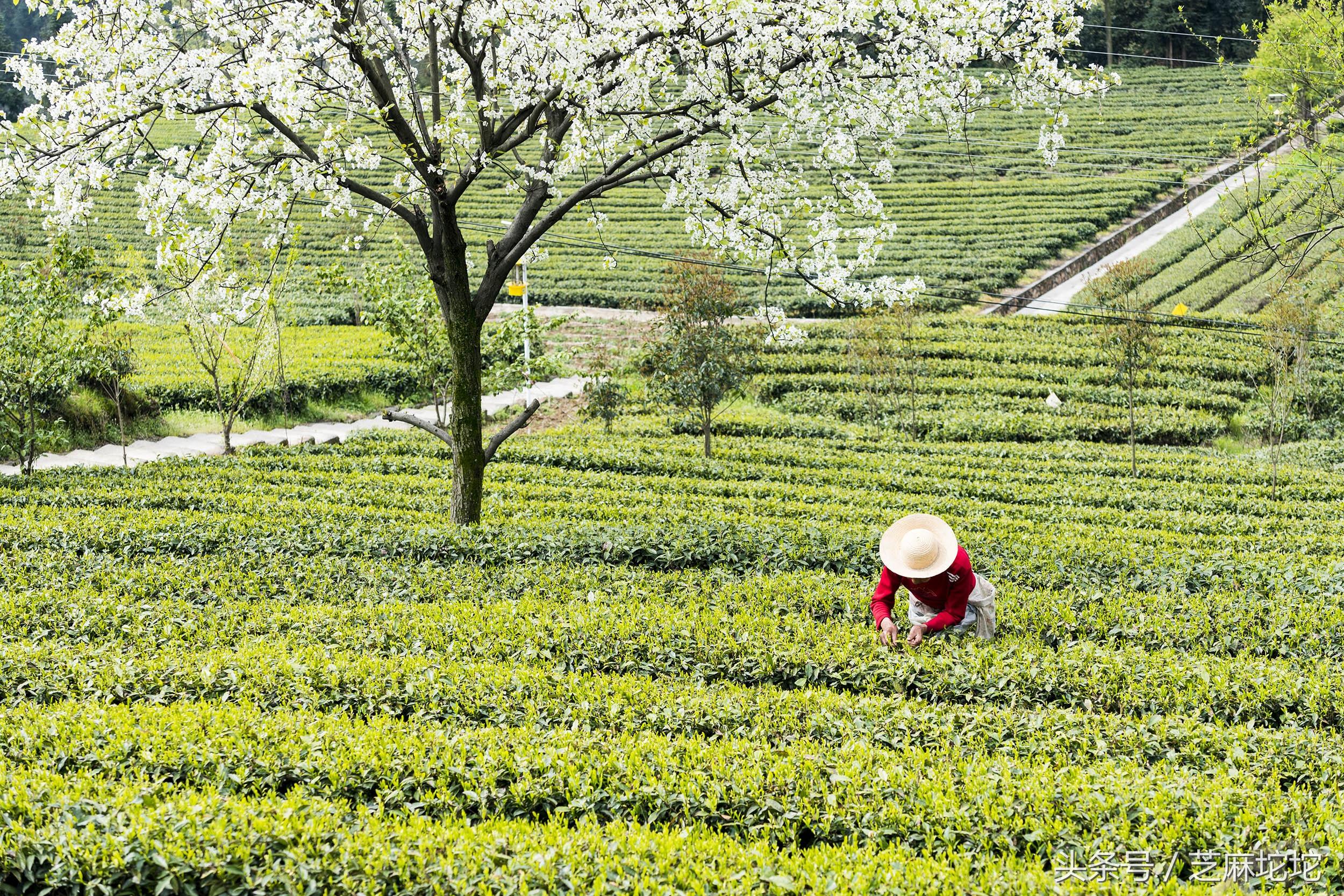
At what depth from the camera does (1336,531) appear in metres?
14.4

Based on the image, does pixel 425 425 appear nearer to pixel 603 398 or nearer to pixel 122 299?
pixel 122 299

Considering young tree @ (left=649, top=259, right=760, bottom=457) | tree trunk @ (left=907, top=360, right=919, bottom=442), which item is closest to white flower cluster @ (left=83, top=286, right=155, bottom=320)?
young tree @ (left=649, top=259, right=760, bottom=457)

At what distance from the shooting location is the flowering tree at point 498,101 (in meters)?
9.73

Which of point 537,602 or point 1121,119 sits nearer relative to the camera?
point 537,602

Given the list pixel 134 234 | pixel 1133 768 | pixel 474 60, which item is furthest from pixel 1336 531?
pixel 134 234

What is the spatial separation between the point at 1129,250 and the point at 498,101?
130ft

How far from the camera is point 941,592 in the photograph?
7.66 meters

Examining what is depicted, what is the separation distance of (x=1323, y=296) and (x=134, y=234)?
2015 inches

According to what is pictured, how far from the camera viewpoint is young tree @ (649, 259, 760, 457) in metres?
19.7

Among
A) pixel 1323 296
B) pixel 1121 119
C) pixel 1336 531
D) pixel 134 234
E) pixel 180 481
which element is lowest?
pixel 1336 531

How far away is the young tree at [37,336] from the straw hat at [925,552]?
14.0 metres

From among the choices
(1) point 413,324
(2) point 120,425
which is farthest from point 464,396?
(2) point 120,425

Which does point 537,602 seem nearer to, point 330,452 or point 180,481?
point 180,481

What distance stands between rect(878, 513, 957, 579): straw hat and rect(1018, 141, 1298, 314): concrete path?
92.3ft
